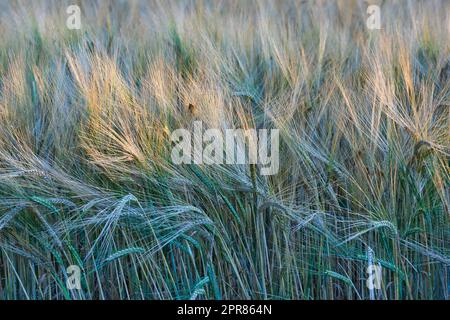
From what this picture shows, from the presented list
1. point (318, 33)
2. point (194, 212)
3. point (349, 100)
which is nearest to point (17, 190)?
point (194, 212)

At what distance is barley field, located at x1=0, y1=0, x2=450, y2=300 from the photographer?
8.66ft

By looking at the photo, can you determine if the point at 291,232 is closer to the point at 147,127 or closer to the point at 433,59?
the point at 147,127

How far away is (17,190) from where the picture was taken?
2.64 m

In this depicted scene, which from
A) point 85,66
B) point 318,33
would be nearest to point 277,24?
point 318,33

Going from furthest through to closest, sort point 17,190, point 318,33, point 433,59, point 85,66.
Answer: point 318,33
point 433,59
point 85,66
point 17,190

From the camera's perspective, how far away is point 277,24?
381cm

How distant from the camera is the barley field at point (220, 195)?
264 cm

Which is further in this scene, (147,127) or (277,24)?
(277,24)

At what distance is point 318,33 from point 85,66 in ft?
3.43

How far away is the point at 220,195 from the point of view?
266 centimetres

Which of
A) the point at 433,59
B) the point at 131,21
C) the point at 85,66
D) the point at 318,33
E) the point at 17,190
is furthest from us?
the point at 131,21
